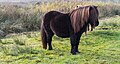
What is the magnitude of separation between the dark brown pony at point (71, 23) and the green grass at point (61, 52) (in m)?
0.40

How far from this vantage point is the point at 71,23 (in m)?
8.22

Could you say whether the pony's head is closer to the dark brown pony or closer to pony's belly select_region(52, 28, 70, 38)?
the dark brown pony

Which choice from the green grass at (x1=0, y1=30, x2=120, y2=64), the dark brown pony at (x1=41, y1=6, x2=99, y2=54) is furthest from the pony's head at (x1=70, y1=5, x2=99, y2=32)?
the green grass at (x1=0, y1=30, x2=120, y2=64)

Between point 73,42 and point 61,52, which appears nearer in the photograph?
point 73,42

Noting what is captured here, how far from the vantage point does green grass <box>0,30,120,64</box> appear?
758 cm

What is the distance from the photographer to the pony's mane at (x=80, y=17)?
25.6ft

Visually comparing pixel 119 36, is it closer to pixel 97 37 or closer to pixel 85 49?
pixel 97 37

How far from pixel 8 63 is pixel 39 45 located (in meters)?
2.34

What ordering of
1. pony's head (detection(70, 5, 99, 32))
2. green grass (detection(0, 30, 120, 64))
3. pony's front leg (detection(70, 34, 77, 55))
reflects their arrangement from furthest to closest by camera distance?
pony's front leg (detection(70, 34, 77, 55)) → pony's head (detection(70, 5, 99, 32)) → green grass (detection(0, 30, 120, 64))

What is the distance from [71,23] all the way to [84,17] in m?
0.50

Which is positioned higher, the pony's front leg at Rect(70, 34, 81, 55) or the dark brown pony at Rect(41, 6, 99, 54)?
the dark brown pony at Rect(41, 6, 99, 54)

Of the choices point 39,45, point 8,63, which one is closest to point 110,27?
point 39,45

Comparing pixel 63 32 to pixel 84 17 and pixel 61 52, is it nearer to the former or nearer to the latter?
pixel 61 52

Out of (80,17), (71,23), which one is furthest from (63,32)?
(80,17)
